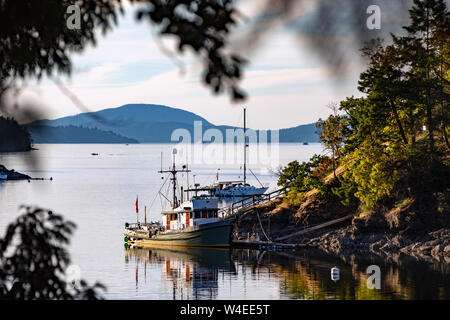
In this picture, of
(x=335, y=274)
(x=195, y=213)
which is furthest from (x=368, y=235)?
(x=195, y=213)

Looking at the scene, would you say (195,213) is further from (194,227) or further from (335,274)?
(335,274)

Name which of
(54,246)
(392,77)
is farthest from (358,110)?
(54,246)

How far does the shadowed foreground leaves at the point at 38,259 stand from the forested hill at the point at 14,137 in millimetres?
2767

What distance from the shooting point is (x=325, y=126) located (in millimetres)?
64000

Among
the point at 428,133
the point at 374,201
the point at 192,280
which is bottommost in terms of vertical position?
the point at 192,280

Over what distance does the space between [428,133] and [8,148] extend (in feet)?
187

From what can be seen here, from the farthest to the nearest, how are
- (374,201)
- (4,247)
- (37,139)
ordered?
(374,201)
(4,247)
(37,139)

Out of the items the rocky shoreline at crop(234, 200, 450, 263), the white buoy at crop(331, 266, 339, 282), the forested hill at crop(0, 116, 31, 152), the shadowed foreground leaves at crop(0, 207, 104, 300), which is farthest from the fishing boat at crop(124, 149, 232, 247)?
the forested hill at crop(0, 116, 31, 152)

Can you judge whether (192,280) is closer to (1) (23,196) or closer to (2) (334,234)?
(2) (334,234)

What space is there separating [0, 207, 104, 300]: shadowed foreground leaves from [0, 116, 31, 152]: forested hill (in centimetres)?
277

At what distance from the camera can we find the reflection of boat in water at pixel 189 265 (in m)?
50.3

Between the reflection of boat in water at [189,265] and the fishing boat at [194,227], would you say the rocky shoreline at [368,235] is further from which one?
the reflection of boat in water at [189,265]

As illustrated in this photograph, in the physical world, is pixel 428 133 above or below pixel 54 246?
above

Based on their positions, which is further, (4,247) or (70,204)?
(70,204)
